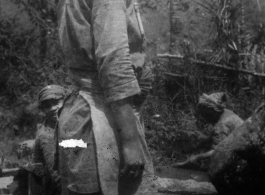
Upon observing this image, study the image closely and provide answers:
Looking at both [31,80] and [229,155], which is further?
[31,80]

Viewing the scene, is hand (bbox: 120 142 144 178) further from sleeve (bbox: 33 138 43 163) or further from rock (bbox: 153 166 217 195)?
rock (bbox: 153 166 217 195)

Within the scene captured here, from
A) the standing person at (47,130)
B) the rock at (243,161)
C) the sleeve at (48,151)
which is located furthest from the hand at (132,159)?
the rock at (243,161)

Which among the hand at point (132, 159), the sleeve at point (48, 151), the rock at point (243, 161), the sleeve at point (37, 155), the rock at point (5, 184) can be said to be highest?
the hand at point (132, 159)

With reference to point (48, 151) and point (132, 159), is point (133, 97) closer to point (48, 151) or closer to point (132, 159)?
point (132, 159)

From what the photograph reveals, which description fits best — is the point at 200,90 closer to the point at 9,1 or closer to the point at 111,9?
the point at 9,1

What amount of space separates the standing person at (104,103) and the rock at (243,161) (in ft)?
8.70

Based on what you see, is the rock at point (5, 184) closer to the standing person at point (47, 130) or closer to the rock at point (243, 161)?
the standing person at point (47, 130)

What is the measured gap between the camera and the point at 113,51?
1.94 m

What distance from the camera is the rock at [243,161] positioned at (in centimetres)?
451

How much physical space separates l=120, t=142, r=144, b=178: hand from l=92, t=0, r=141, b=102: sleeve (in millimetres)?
223

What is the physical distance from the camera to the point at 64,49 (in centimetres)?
214

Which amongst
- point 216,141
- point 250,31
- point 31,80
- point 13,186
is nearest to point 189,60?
point 250,31

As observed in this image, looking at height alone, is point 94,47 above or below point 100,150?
above

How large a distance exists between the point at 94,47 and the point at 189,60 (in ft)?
19.5
